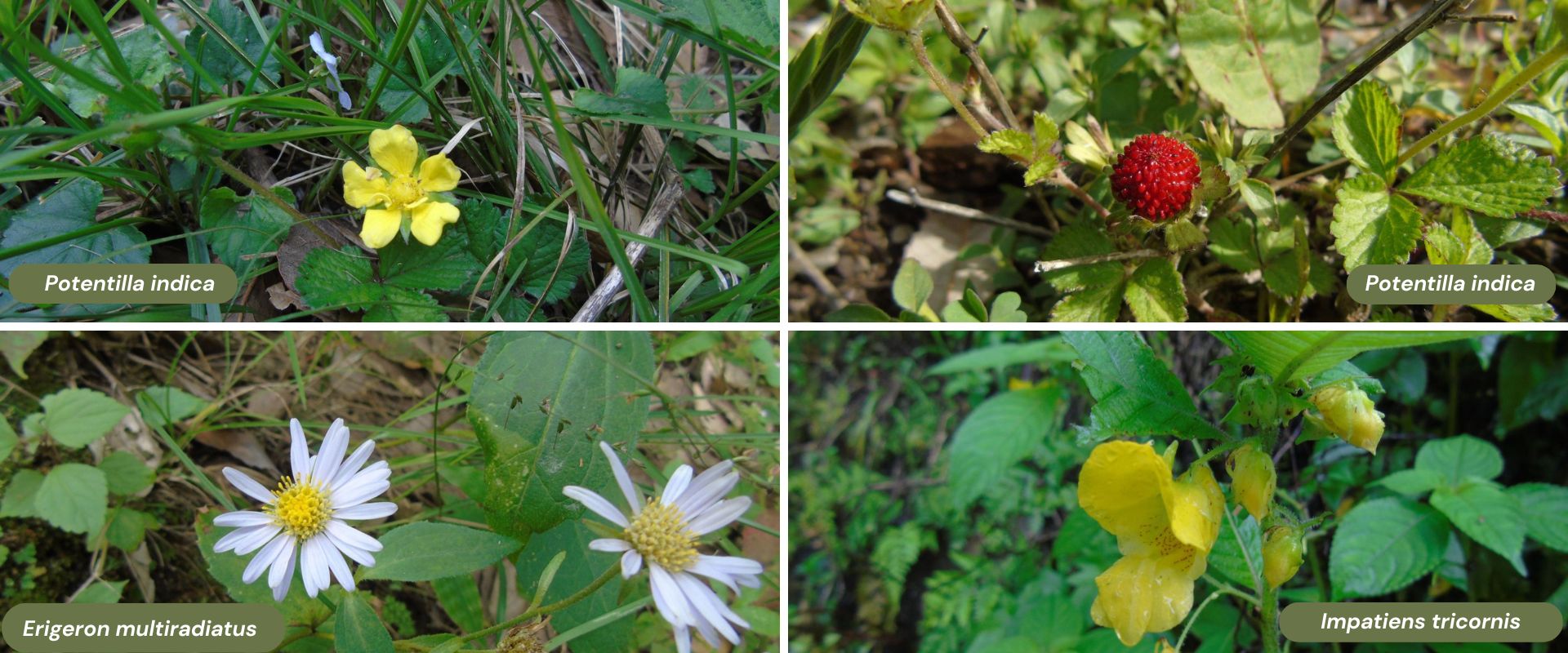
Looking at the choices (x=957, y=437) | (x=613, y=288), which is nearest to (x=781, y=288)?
(x=613, y=288)

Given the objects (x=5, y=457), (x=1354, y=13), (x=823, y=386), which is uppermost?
(x=1354, y=13)

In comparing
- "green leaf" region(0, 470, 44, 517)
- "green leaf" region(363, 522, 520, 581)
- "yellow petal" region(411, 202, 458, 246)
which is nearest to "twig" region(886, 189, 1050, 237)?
"yellow petal" region(411, 202, 458, 246)

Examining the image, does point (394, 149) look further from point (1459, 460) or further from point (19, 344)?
point (1459, 460)

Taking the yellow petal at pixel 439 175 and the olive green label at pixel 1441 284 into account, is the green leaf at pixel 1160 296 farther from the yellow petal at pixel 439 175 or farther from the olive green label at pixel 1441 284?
the yellow petal at pixel 439 175

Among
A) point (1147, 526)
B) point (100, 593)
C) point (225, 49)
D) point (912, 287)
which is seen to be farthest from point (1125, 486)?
point (100, 593)

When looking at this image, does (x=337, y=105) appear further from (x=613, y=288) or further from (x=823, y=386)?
(x=823, y=386)

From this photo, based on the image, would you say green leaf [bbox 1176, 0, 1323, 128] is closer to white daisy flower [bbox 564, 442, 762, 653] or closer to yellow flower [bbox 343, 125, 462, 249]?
white daisy flower [bbox 564, 442, 762, 653]
